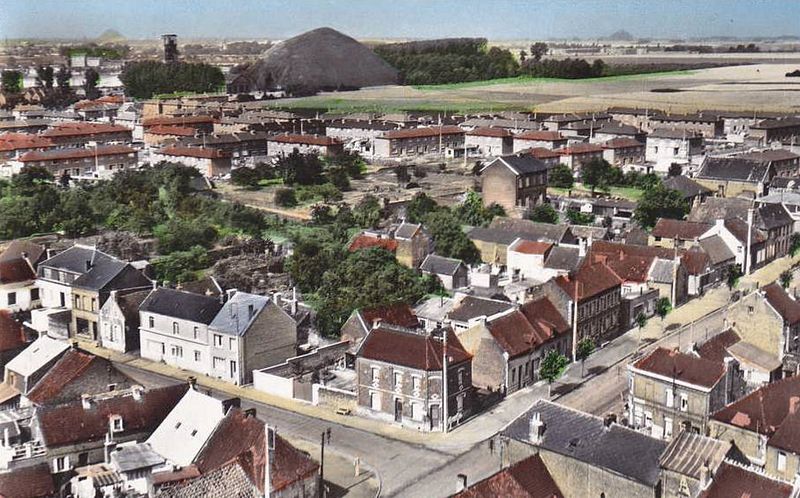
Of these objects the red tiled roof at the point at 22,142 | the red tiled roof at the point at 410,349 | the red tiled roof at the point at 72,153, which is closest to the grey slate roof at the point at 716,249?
the red tiled roof at the point at 410,349

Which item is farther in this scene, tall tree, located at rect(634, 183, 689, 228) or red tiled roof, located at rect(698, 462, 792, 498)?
tall tree, located at rect(634, 183, 689, 228)

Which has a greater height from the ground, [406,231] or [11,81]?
[11,81]

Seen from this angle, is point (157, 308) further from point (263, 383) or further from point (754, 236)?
point (754, 236)

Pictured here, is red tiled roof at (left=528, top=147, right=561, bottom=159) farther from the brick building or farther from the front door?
the front door

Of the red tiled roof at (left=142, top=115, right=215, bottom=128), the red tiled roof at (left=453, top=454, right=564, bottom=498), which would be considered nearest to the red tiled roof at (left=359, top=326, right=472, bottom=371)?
the red tiled roof at (left=453, top=454, right=564, bottom=498)

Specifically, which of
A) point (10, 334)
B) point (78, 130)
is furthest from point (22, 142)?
point (10, 334)

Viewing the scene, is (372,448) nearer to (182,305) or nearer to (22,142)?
(182,305)
